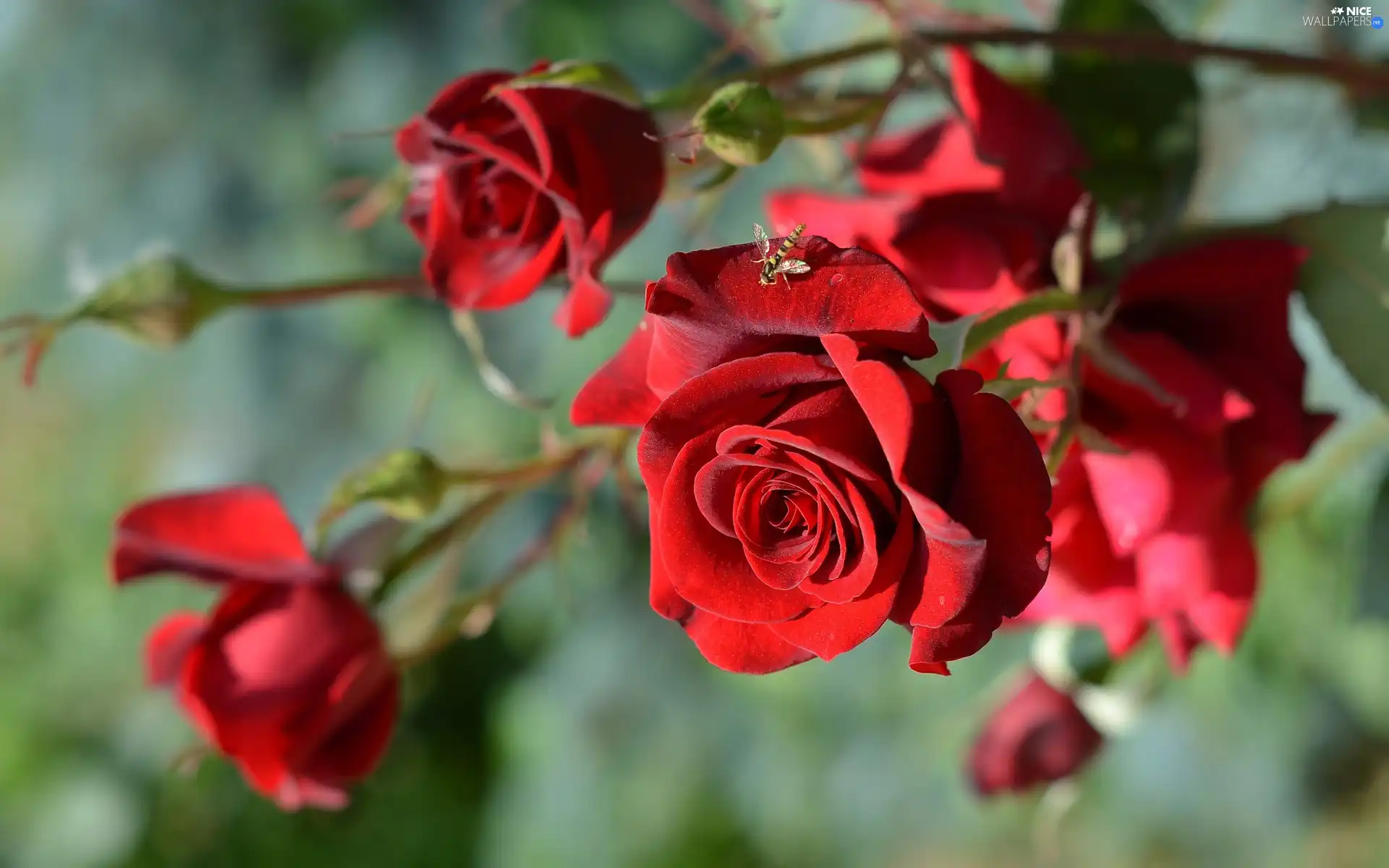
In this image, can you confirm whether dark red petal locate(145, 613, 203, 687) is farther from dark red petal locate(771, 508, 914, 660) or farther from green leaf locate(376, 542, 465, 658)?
dark red petal locate(771, 508, 914, 660)

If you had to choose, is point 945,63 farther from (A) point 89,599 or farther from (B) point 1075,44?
(A) point 89,599

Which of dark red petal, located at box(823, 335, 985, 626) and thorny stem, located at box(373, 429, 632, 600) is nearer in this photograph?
dark red petal, located at box(823, 335, 985, 626)

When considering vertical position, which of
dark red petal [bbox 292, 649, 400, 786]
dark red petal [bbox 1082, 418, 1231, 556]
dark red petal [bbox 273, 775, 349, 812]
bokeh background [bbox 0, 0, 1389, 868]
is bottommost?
bokeh background [bbox 0, 0, 1389, 868]

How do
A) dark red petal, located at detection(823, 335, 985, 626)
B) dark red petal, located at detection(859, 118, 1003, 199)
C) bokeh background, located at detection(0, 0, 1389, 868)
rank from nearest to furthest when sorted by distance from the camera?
dark red petal, located at detection(823, 335, 985, 626)
dark red petal, located at detection(859, 118, 1003, 199)
bokeh background, located at detection(0, 0, 1389, 868)

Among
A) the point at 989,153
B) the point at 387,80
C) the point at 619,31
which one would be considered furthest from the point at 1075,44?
the point at 387,80

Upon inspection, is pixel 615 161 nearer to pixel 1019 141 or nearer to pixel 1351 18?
pixel 1019 141

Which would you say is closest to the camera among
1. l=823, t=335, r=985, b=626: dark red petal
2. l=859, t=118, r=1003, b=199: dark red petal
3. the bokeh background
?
l=823, t=335, r=985, b=626: dark red petal

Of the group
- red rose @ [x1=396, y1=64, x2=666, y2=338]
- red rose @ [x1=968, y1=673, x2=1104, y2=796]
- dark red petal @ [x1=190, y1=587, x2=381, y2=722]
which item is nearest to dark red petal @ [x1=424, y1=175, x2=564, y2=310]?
red rose @ [x1=396, y1=64, x2=666, y2=338]
